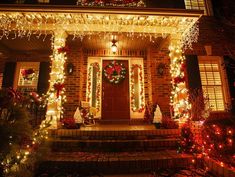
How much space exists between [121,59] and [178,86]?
9.84 feet

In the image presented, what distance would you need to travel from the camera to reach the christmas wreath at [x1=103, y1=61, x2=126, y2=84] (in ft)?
25.2

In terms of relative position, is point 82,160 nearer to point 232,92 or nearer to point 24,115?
point 24,115

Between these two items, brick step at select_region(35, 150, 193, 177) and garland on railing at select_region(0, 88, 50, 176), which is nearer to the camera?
garland on railing at select_region(0, 88, 50, 176)

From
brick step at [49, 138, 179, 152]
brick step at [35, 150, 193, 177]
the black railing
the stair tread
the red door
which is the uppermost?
the black railing

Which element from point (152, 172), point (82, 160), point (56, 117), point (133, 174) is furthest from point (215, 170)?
point (56, 117)

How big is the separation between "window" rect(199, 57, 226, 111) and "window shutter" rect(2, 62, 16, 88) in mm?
7766

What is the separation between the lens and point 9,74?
25.3ft

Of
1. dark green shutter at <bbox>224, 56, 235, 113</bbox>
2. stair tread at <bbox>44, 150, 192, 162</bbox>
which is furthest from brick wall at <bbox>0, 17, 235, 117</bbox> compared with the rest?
stair tread at <bbox>44, 150, 192, 162</bbox>

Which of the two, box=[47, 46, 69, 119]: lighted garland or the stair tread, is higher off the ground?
box=[47, 46, 69, 119]: lighted garland

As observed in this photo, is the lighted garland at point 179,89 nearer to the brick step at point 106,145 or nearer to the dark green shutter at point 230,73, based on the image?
the brick step at point 106,145

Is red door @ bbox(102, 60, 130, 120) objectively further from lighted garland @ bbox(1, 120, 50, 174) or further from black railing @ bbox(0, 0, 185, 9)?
lighted garland @ bbox(1, 120, 50, 174)

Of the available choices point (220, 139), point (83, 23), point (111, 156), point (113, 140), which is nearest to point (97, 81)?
point (83, 23)

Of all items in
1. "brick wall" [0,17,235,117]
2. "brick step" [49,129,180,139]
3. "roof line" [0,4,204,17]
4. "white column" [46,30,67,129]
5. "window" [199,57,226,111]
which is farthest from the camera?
"window" [199,57,226,111]

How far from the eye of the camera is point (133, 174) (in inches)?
144
